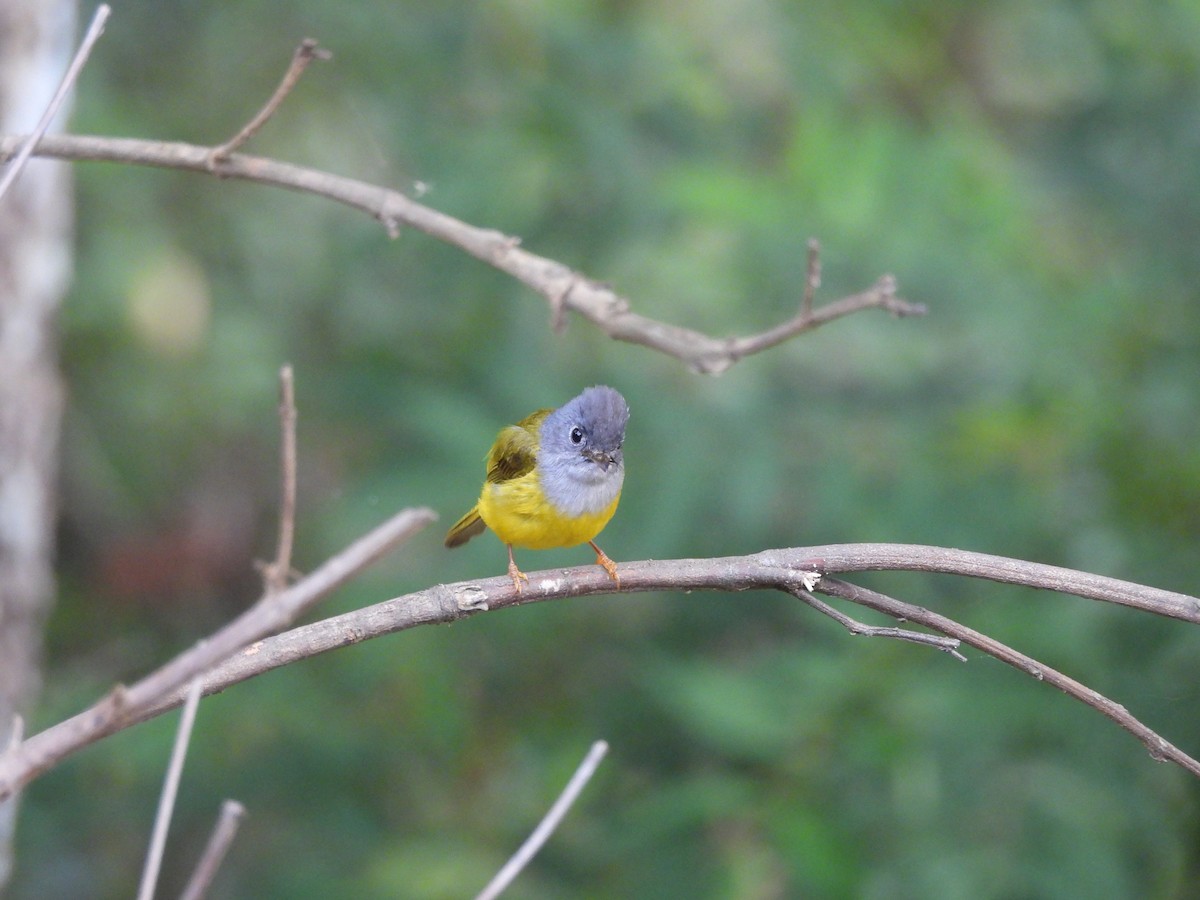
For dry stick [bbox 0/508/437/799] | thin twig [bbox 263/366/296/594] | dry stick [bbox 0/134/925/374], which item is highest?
dry stick [bbox 0/134/925/374]

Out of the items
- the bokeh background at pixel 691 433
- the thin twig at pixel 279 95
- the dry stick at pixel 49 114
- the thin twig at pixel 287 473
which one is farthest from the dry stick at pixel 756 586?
the bokeh background at pixel 691 433

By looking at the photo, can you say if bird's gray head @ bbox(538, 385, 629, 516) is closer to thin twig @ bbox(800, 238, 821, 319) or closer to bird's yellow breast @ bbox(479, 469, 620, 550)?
bird's yellow breast @ bbox(479, 469, 620, 550)

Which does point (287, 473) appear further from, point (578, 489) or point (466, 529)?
point (466, 529)

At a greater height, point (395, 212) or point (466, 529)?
point (466, 529)

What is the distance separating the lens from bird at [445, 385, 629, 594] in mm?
3260

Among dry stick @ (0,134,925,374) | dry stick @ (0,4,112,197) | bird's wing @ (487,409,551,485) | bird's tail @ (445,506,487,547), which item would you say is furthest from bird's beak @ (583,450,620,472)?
dry stick @ (0,4,112,197)

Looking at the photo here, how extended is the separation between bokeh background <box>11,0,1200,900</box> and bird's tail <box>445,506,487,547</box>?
0.23 metres

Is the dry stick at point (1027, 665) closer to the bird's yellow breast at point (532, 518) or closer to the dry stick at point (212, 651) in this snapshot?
the dry stick at point (212, 651)

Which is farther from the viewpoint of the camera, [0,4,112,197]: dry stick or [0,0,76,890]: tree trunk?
[0,0,76,890]: tree trunk

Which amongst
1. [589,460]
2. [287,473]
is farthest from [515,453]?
[287,473]

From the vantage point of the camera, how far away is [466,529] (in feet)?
12.8

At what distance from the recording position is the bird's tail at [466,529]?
12.6 ft

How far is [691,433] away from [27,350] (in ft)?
7.02

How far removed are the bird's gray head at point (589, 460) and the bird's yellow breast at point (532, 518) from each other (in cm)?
2
